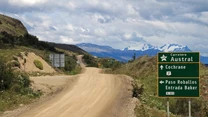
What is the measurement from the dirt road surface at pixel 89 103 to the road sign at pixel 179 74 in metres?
6.08

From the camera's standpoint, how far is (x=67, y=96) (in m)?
29.7

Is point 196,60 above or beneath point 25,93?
above

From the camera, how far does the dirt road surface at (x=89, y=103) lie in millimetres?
22297

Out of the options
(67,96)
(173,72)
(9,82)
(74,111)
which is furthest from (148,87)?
(173,72)

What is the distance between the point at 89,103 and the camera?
2612 centimetres

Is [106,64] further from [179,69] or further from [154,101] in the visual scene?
[179,69]

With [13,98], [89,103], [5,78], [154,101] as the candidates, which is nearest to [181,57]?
[89,103]

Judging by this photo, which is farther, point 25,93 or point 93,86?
point 93,86

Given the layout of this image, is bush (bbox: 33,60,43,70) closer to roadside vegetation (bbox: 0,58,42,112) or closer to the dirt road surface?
the dirt road surface

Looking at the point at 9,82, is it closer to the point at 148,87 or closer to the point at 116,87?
the point at 116,87

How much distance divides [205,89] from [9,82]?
18.8m

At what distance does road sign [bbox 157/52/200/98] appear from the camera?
16516 millimetres

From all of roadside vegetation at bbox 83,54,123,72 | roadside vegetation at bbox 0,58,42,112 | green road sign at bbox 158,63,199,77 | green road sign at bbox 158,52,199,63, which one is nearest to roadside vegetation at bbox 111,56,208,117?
green road sign at bbox 158,63,199,77

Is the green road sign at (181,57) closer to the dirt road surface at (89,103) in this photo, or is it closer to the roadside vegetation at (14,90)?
the dirt road surface at (89,103)
